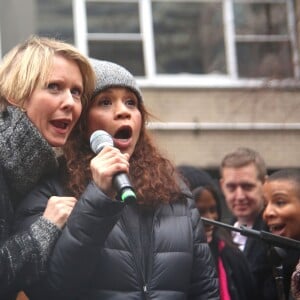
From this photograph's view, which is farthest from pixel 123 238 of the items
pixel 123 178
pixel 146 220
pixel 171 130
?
pixel 171 130

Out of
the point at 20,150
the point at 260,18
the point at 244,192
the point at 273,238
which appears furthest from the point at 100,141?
the point at 260,18

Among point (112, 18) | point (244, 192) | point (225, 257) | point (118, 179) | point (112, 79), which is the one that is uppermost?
point (112, 18)

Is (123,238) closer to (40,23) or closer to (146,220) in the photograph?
(146,220)

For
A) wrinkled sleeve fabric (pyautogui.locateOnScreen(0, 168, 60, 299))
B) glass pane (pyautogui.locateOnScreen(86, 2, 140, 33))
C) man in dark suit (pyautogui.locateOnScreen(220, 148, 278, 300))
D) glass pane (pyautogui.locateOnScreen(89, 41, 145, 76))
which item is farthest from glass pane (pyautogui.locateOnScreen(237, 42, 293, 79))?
wrinkled sleeve fabric (pyautogui.locateOnScreen(0, 168, 60, 299))

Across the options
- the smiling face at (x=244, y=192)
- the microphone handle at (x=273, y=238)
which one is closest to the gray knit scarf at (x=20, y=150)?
the microphone handle at (x=273, y=238)

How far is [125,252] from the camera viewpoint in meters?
4.34

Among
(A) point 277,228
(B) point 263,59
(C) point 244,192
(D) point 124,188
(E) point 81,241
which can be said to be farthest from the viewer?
(B) point 263,59

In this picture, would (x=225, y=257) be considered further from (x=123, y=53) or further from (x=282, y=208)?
(x=123, y=53)

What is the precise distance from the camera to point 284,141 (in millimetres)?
15711

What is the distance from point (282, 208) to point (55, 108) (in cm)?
174

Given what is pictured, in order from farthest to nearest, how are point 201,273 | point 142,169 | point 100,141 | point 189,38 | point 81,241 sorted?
point 189,38 → point 142,169 → point 201,273 → point 100,141 → point 81,241

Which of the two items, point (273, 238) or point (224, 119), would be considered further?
point (224, 119)

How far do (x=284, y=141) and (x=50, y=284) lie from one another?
11.8 m

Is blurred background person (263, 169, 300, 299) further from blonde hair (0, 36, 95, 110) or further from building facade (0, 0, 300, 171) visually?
building facade (0, 0, 300, 171)
